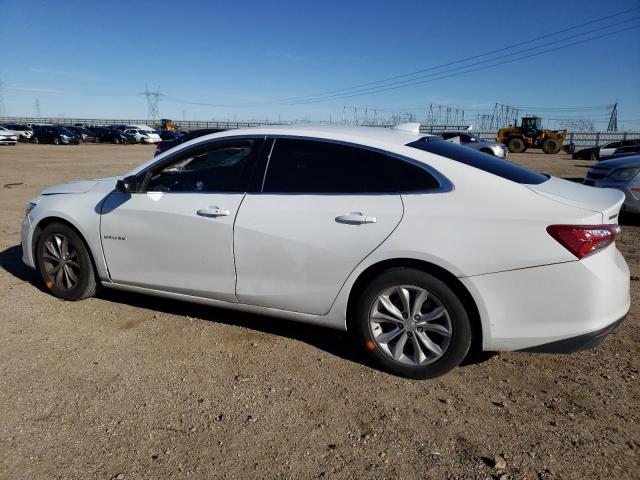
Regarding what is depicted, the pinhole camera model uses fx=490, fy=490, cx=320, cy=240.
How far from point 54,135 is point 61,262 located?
4060cm

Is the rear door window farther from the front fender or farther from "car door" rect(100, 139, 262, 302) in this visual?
the front fender

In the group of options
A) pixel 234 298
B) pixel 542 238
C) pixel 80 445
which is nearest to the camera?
pixel 80 445

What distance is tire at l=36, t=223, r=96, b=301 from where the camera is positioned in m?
4.22

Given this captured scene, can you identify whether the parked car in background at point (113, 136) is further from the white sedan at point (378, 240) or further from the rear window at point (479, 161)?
the rear window at point (479, 161)

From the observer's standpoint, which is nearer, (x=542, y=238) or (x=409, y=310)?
(x=542, y=238)

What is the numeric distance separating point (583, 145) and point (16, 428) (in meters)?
42.9

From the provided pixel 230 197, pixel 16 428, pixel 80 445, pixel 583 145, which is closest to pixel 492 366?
pixel 230 197

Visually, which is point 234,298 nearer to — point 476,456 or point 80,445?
point 80,445

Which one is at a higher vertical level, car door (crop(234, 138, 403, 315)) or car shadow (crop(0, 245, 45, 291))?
car door (crop(234, 138, 403, 315))

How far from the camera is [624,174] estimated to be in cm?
777

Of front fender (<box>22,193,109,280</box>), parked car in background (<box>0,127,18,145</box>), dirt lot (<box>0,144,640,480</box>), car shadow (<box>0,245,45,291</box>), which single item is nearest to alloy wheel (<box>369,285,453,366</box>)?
dirt lot (<box>0,144,640,480</box>)

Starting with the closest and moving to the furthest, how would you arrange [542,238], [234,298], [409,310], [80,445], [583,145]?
[80,445] < [542,238] < [409,310] < [234,298] < [583,145]

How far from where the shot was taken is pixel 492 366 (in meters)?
3.35

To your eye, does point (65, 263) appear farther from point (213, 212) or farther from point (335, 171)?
point (335, 171)
